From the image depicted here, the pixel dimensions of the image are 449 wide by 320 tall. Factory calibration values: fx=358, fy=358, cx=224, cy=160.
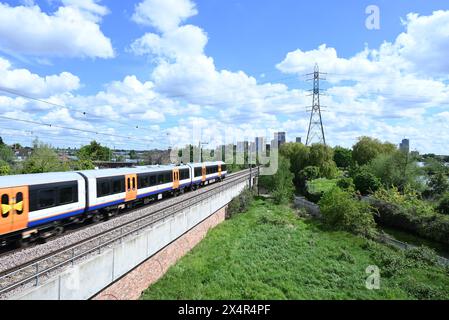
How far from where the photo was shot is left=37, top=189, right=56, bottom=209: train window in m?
14.9

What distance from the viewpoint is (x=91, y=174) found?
19.2 metres

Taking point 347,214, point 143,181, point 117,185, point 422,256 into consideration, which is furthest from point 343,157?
point 117,185

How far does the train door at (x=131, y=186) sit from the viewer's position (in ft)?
74.8

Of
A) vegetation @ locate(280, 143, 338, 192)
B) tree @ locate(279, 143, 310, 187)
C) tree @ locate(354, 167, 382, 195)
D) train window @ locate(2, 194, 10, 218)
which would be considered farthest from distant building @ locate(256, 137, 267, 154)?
train window @ locate(2, 194, 10, 218)

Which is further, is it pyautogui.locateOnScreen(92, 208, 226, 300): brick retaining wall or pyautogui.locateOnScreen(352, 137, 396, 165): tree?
pyautogui.locateOnScreen(352, 137, 396, 165): tree

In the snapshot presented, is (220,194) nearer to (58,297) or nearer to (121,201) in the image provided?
(121,201)

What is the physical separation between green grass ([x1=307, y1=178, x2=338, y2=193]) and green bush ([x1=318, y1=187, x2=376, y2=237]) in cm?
1030

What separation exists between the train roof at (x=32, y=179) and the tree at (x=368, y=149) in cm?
5738

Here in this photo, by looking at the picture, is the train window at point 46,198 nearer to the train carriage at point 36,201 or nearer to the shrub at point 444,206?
the train carriage at point 36,201

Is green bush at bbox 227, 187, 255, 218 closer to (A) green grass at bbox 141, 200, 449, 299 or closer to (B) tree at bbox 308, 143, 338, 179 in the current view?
(A) green grass at bbox 141, 200, 449, 299

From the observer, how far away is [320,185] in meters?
52.0

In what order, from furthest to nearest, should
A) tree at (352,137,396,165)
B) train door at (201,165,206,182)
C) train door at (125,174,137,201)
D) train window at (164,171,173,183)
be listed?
1. tree at (352,137,396,165)
2. train door at (201,165,206,182)
3. train window at (164,171,173,183)
4. train door at (125,174,137,201)

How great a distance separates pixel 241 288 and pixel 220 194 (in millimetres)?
14778
